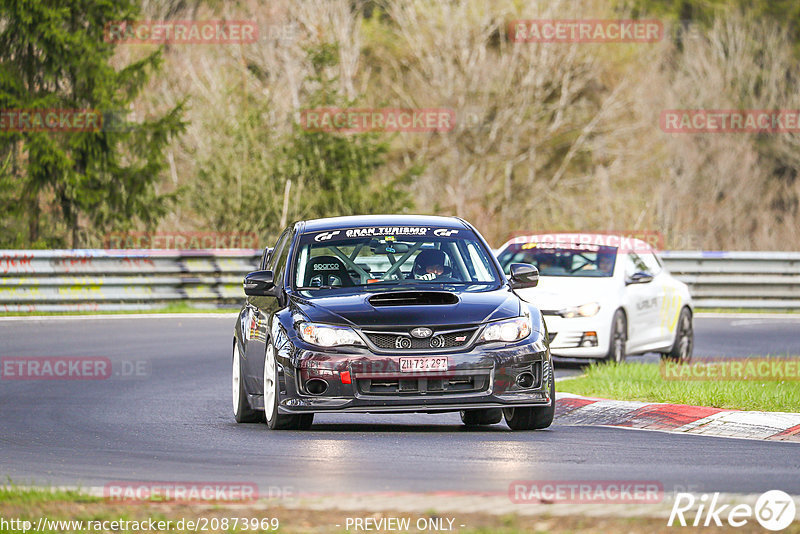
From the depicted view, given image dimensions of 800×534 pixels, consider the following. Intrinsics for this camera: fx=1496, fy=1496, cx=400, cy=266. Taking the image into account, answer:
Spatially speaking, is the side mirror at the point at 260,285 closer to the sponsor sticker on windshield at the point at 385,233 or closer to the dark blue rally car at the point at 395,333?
the dark blue rally car at the point at 395,333

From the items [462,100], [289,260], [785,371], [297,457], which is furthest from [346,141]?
[297,457]

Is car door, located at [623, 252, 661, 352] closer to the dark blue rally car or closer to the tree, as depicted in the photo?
the dark blue rally car

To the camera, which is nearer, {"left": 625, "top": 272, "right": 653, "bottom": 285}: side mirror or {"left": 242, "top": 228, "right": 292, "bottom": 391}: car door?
{"left": 242, "top": 228, "right": 292, "bottom": 391}: car door

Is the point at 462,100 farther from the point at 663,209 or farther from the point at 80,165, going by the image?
the point at 80,165

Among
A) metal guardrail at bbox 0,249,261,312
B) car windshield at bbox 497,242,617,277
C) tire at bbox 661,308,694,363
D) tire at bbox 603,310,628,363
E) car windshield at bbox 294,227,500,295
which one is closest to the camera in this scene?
car windshield at bbox 294,227,500,295

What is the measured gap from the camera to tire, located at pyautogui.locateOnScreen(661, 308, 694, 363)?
18.7 m

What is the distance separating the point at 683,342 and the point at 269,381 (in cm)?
904

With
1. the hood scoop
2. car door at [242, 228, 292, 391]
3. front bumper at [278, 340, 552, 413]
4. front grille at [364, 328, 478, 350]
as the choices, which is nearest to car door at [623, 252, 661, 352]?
car door at [242, 228, 292, 391]

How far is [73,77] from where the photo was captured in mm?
29781

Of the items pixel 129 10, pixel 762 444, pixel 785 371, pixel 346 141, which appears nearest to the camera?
pixel 762 444

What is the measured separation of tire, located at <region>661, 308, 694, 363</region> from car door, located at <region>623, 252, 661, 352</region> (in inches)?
20.3

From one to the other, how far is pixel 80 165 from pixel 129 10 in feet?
10.6

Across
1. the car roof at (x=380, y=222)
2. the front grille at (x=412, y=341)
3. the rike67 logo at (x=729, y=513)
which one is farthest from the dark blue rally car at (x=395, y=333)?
the rike67 logo at (x=729, y=513)

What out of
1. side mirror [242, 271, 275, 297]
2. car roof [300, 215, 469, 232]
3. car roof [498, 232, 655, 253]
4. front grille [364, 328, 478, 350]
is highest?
car roof [300, 215, 469, 232]
